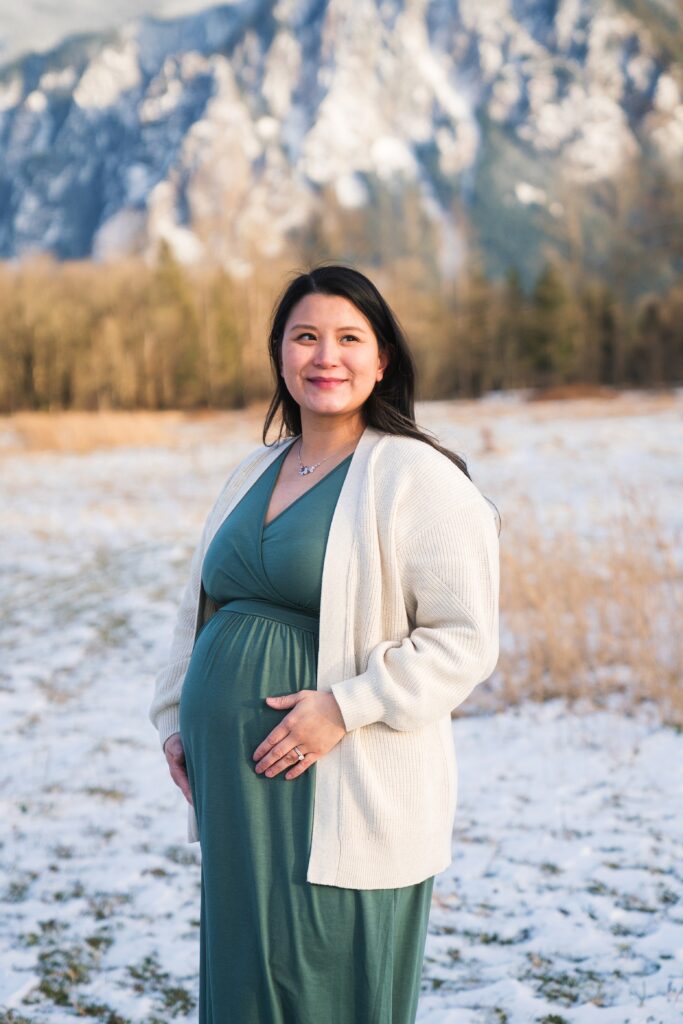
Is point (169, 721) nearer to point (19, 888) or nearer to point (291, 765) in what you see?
point (291, 765)

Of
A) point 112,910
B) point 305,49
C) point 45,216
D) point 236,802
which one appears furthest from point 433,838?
point 305,49

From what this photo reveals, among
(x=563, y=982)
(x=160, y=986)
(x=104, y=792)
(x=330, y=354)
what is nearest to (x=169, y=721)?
(x=330, y=354)

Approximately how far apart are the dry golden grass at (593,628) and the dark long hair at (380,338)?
362 centimetres

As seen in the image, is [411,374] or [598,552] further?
[598,552]

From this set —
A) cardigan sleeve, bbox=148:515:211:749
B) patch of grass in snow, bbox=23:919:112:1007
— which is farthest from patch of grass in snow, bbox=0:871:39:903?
cardigan sleeve, bbox=148:515:211:749

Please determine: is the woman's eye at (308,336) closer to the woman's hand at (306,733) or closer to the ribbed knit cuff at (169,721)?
the woman's hand at (306,733)

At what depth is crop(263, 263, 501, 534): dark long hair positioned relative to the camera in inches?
77.4

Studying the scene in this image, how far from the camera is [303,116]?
146875mm

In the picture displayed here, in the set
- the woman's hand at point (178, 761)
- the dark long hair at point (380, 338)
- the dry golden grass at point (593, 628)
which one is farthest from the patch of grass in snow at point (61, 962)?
the dry golden grass at point (593, 628)

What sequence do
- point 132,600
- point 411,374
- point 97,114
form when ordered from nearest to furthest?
point 411,374 → point 132,600 → point 97,114

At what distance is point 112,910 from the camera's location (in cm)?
345

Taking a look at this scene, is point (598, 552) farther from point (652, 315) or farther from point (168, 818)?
point (652, 315)

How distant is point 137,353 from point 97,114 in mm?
136834

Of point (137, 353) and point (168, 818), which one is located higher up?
point (137, 353)
